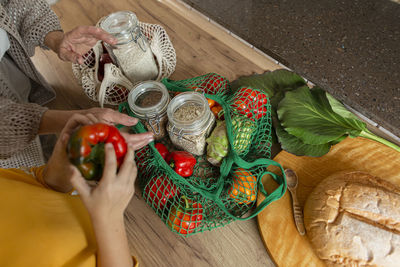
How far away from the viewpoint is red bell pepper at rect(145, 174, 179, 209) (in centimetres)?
57

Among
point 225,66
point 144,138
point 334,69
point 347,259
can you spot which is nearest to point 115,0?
point 225,66

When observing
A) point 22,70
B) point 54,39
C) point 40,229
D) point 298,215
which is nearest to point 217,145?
point 298,215

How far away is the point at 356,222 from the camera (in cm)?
50

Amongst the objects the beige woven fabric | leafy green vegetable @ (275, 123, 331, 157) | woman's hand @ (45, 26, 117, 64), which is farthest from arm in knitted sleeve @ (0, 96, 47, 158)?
leafy green vegetable @ (275, 123, 331, 157)

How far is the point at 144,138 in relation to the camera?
0.49 m

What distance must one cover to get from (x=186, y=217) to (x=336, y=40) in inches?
39.3

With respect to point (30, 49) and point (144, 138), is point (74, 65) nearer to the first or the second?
point (30, 49)

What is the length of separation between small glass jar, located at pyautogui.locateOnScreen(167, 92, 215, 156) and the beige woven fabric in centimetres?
29

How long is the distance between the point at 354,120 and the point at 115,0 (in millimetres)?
937

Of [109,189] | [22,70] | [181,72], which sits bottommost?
[22,70]

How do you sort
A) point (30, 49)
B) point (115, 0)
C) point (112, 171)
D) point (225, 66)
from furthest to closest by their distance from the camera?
1. point (115, 0)
2. point (225, 66)
3. point (30, 49)
4. point (112, 171)

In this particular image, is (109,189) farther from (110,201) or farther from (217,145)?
(217,145)

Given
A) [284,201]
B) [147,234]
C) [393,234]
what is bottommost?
[147,234]

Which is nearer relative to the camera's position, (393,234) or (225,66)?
(393,234)
